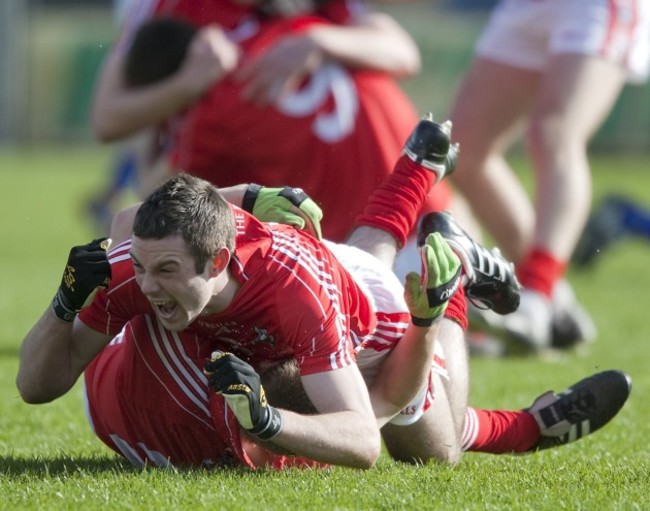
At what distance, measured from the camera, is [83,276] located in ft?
11.7

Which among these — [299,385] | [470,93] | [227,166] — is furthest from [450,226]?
[470,93]

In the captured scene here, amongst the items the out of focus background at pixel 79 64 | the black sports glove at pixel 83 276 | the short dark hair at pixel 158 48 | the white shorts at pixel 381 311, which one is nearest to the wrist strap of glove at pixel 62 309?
the black sports glove at pixel 83 276

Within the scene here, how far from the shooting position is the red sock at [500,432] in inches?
161

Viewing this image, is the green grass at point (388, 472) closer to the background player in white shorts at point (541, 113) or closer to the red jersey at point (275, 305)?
the red jersey at point (275, 305)

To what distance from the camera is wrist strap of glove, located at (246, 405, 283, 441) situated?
10.9 ft

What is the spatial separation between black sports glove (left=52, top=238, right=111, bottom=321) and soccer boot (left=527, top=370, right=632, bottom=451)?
1.43m

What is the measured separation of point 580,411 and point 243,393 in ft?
4.39

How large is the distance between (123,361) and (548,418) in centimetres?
129

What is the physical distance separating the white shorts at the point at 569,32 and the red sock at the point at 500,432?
2.51 m

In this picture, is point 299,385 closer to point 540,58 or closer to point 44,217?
point 540,58

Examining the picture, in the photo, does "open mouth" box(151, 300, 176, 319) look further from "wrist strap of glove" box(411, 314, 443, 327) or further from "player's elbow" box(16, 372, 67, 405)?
"wrist strap of glove" box(411, 314, 443, 327)

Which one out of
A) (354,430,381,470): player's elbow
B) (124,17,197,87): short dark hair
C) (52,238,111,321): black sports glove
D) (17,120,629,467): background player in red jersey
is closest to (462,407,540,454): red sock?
(17,120,629,467): background player in red jersey

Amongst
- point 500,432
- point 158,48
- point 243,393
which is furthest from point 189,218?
point 158,48

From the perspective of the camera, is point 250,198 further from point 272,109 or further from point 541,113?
point 541,113
